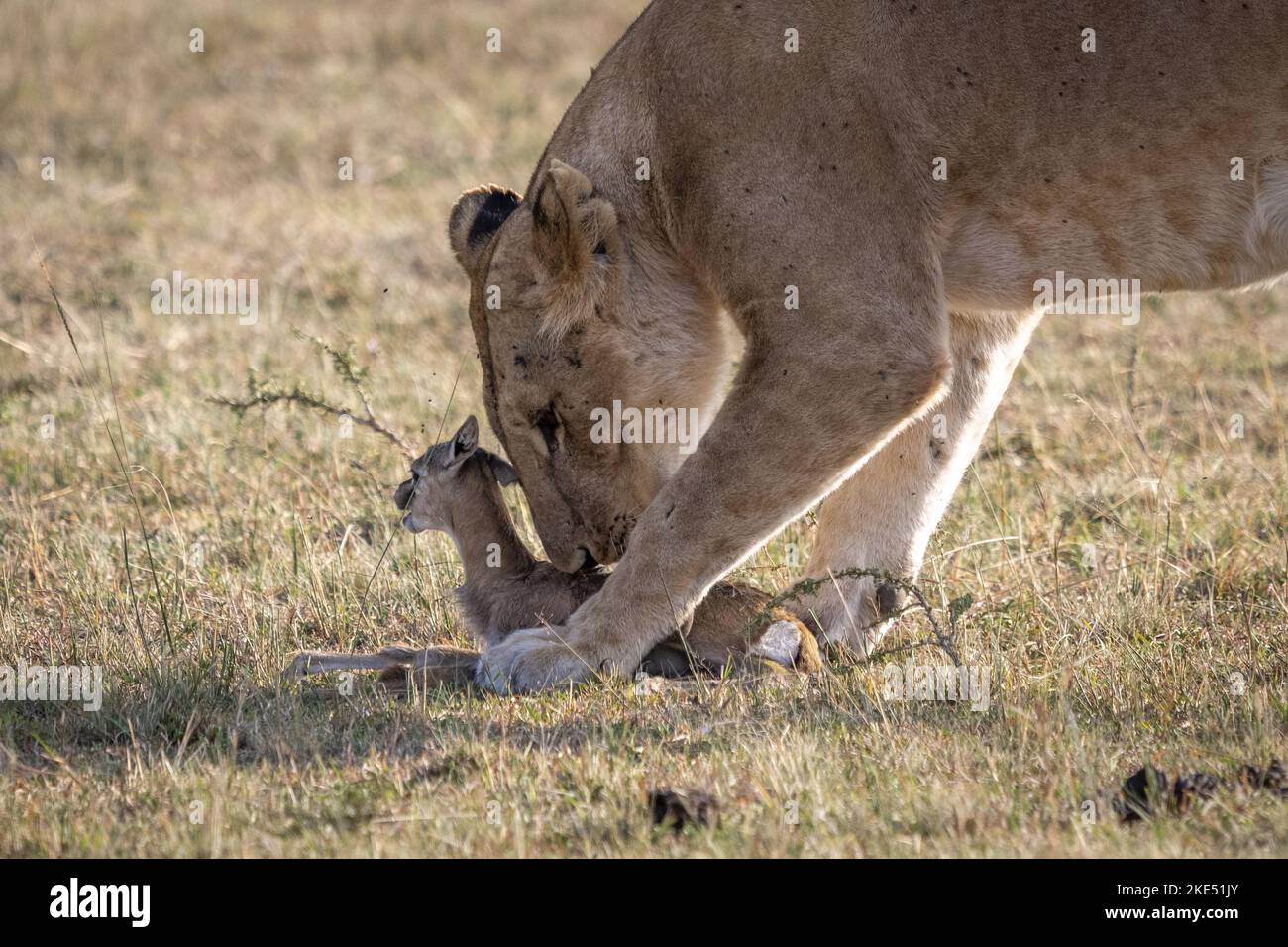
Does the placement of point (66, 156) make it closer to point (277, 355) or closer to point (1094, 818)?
point (277, 355)

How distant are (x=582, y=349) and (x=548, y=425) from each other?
265 mm

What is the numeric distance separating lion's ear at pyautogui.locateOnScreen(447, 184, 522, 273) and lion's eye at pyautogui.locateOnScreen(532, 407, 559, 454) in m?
0.52

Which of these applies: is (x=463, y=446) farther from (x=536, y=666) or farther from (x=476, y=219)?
(x=536, y=666)

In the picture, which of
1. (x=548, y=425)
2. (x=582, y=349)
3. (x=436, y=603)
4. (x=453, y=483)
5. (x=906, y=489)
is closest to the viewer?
(x=582, y=349)

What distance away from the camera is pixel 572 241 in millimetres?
4629

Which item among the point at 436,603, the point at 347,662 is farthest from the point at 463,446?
the point at 347,662

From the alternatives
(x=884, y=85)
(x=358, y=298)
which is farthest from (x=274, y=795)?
(x=358, y=298)

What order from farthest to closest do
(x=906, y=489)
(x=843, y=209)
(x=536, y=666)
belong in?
(x=906, y=489) < (x=536, y=666) < (x=843, y=209)

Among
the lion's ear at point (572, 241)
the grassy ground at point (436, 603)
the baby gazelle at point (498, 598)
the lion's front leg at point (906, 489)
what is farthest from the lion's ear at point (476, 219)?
the lion's front leg at point (906, 489)

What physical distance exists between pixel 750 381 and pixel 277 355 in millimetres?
4706

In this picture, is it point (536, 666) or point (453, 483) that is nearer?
point (536, 666)

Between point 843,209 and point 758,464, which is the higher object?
point 843,209

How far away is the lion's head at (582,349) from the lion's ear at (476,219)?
0.03 metres

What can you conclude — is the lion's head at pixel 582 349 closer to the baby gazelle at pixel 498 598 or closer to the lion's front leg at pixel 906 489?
the baby gazelle at pixel 498 598
